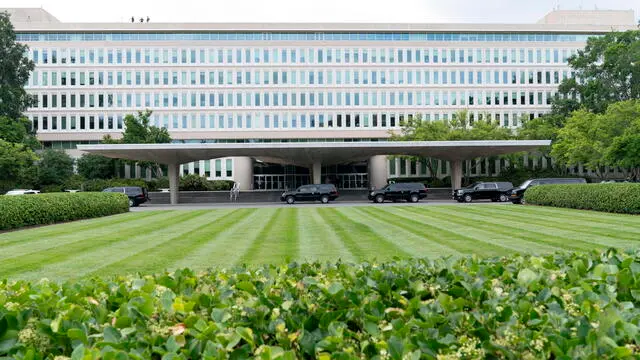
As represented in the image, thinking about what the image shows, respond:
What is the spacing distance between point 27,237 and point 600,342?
60.3 ft

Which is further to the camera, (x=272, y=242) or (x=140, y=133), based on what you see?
(x=140, y=133)

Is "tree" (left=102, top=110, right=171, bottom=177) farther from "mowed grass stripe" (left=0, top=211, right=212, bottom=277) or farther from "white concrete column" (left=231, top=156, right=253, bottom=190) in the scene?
"mowed grass stripe" (left=0, top=211, right=212, bottom=277)

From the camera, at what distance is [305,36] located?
80.2 metres

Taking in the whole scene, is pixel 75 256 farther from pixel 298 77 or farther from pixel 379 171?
pixel 298 77

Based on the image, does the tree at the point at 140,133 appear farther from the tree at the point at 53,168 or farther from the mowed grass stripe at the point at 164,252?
the mowed grass stripe at the point at 164,252

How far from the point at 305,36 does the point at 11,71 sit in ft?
138

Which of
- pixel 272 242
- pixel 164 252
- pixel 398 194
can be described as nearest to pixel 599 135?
pixel 398 194

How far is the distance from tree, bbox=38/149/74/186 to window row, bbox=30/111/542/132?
12242mm

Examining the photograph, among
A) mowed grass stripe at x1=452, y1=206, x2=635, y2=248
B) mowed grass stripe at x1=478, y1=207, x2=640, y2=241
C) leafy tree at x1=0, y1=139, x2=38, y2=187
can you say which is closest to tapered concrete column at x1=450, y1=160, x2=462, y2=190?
mowed grass stripe at x1=478, y1=207, x2=640, y2=241

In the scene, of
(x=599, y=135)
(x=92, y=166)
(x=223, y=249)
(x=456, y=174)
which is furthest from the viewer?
(x=92, y=166)

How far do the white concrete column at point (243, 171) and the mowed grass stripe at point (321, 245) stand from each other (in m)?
56.8

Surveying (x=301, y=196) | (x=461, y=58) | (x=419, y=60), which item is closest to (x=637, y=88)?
(x=461, y=58)

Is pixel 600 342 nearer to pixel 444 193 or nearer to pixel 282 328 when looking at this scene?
pixel 282 328

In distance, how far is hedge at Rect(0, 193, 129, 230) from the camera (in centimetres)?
1991
